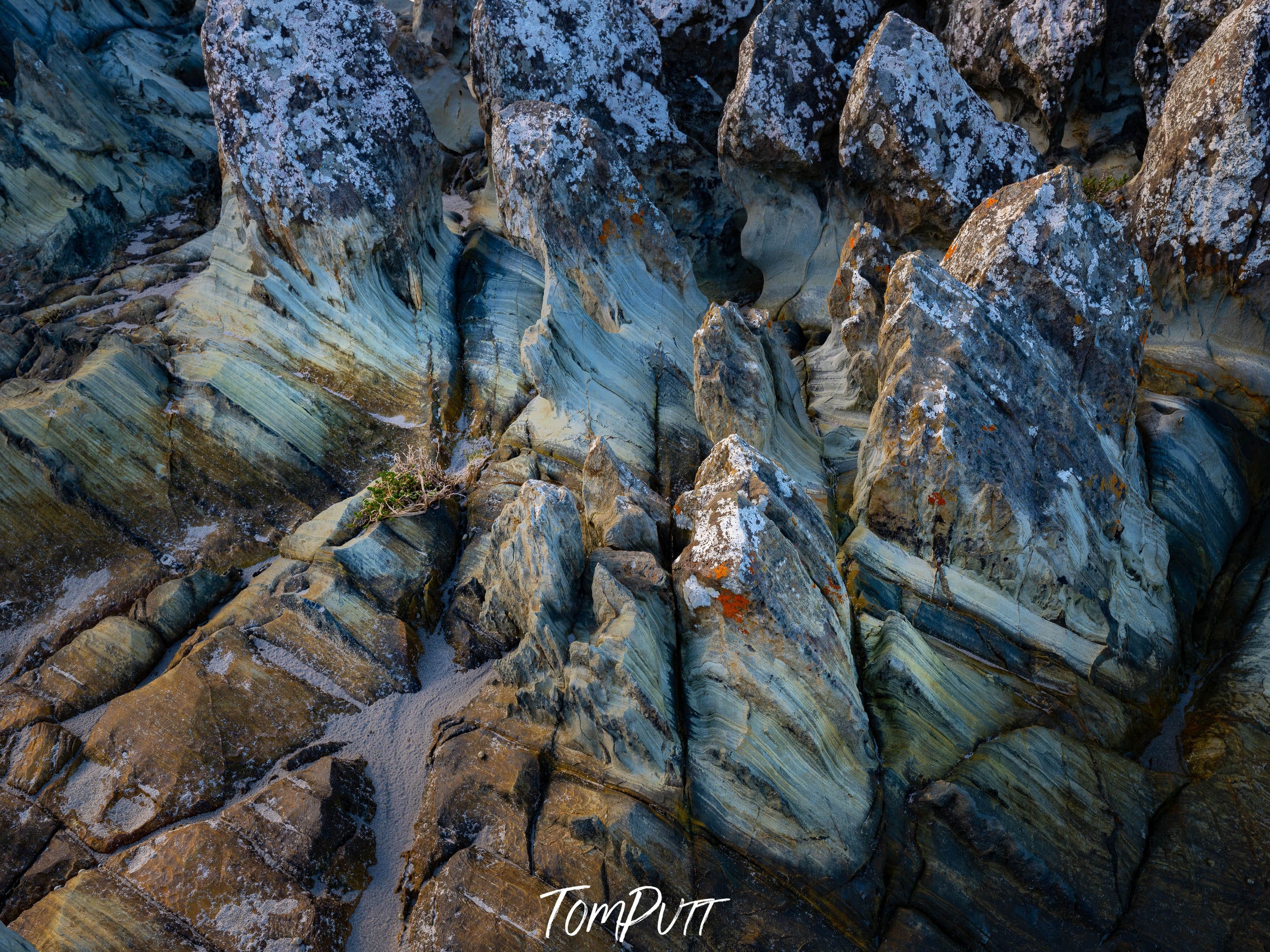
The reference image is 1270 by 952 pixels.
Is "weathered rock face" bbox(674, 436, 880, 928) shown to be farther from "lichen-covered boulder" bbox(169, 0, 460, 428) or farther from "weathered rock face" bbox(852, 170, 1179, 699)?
"lichen-covered boulder" bbox(169, 0, 460, 428)

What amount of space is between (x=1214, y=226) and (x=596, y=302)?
27.9 feet

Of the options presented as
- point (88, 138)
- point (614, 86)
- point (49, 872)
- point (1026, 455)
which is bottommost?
point (49, 872)

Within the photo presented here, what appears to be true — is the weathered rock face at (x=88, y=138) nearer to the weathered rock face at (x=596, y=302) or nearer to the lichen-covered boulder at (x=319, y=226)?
the lichen-covered boulder at (x=319, y=226)

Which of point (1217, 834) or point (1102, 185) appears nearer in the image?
point (1217, 834)

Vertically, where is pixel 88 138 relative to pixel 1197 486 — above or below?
below

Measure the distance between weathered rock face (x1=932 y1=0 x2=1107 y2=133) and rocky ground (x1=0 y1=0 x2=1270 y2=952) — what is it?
107mm

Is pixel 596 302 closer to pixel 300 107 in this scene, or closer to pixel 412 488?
pixel 412 488

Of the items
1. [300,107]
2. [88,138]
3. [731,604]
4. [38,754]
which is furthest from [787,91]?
[38,754]

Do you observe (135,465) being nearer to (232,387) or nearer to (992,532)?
(232,387)

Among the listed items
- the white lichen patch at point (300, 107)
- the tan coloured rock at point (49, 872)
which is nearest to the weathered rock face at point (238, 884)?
the tan coloured rock at point (49, 872)

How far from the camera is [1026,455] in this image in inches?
336

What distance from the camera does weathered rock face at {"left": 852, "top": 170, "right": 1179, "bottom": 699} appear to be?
27.3 ft

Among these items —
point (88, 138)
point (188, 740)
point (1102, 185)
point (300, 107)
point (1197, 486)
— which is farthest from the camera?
point (88, 138)

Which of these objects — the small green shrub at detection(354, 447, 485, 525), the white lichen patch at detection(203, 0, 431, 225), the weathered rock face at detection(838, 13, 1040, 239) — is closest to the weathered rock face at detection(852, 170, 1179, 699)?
the weathered rock face at detection(838, 13, 1040, 239)
